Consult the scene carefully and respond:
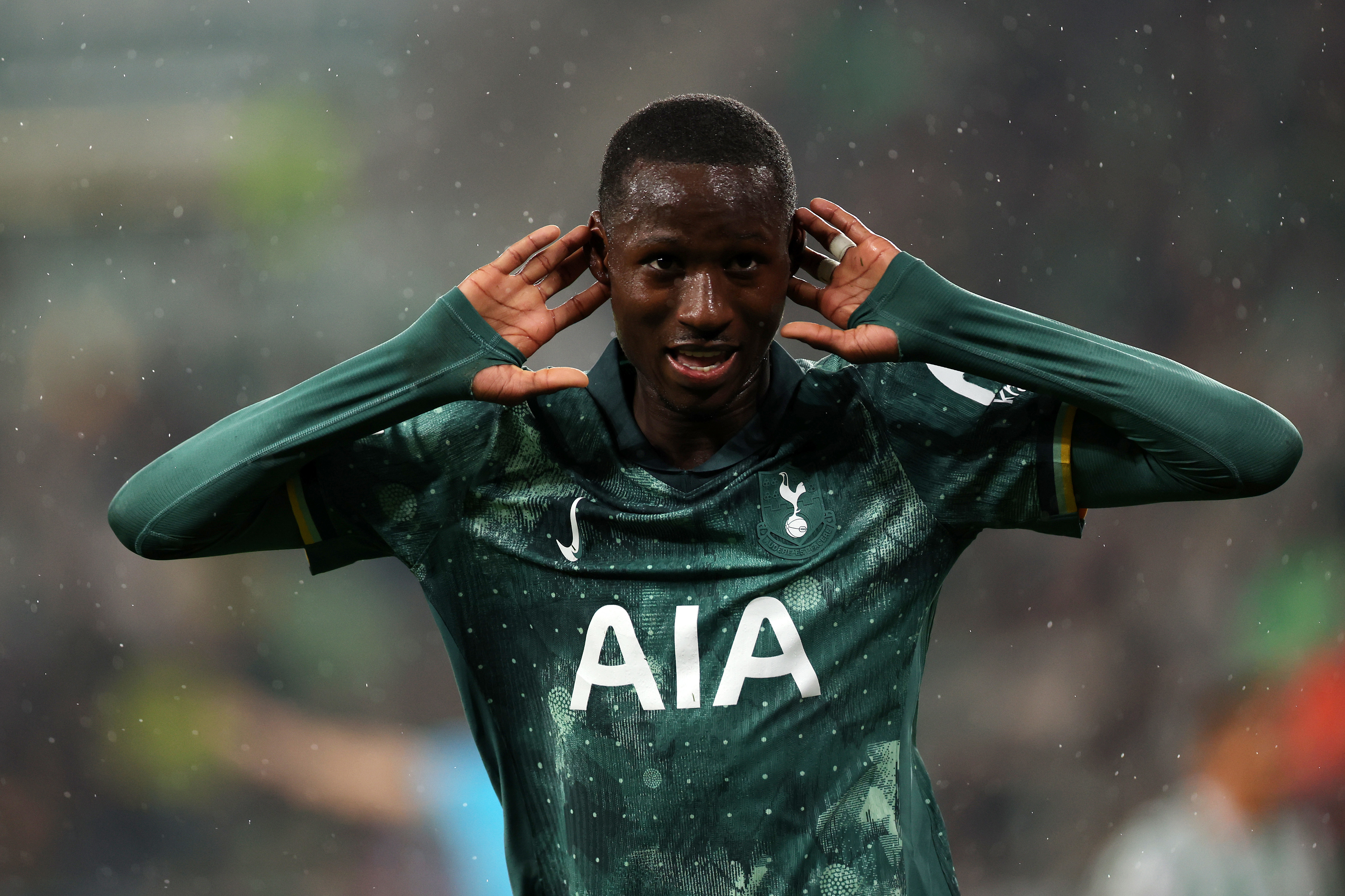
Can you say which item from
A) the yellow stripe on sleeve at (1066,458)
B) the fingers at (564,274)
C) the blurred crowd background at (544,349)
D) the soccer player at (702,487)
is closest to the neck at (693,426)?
the soccer player at (702,487)

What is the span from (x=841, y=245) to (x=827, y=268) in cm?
2

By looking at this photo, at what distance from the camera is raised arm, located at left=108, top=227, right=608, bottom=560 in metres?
1.05

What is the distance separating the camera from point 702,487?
3.73ft

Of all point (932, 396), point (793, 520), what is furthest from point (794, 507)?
point (932, 396)

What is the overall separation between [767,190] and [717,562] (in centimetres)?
31

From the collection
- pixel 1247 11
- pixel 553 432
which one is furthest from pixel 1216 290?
pixel 553 432

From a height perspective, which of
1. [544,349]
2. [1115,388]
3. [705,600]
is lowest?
[705,600]

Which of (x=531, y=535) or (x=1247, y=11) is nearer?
(x=531, y=535)

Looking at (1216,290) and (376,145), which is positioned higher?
(376,145)

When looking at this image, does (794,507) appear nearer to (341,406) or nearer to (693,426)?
(693,426)

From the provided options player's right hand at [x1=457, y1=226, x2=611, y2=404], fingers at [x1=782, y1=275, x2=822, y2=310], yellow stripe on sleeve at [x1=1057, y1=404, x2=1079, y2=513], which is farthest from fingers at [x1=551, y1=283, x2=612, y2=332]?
yellow stripe on sleeve at [x1=1057, y1=404, x2=1079, y2=513]

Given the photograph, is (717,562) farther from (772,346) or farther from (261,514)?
(261,514)

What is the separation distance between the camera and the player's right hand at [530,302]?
106cm

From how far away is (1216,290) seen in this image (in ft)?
7.07
